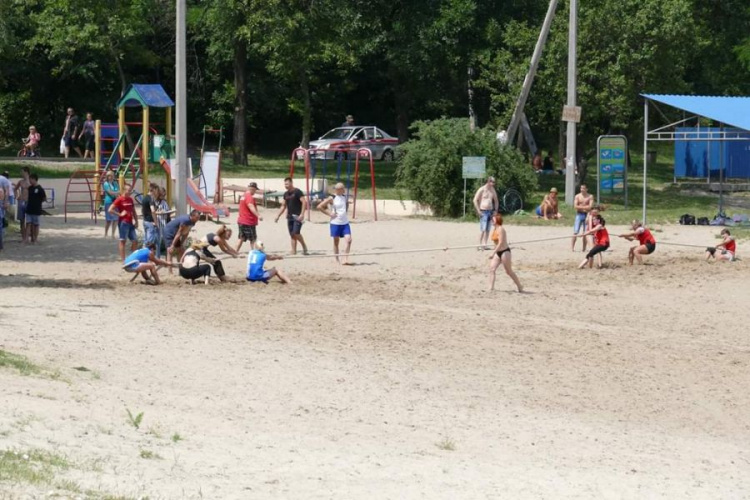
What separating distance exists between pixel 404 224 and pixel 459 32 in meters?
12.7

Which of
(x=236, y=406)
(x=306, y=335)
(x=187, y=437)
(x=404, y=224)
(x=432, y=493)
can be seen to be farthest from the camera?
(x=404, y=224)

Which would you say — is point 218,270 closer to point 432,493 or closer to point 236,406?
point 236,406

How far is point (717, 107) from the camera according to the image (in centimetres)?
2977

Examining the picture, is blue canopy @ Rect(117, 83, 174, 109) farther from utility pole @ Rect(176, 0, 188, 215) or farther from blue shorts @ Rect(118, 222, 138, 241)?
blue shorts @ Rect(118, 222, 138, 241)

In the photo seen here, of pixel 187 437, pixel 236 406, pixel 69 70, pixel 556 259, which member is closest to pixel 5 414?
pixel 187 437

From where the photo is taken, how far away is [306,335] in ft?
52.0

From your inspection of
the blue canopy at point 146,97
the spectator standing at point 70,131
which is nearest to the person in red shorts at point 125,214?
the blue canopy at point 146,97

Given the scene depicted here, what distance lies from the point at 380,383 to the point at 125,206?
1001 centimetres

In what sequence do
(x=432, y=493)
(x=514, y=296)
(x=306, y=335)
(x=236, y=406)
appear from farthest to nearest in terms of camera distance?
1. (x=514, y=296)
2. (x=306, y=335)
3. (x=236, y=406)
4. (x=432, y=493)

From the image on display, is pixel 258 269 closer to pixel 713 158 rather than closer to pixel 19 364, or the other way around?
pixel 19 364

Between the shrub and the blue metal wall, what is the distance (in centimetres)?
1064

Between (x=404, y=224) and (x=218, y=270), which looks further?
(x=404, y=224)

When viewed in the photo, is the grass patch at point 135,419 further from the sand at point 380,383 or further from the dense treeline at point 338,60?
the dense treeline at point 338,60

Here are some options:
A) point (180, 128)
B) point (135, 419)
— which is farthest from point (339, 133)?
point (135, 419)
